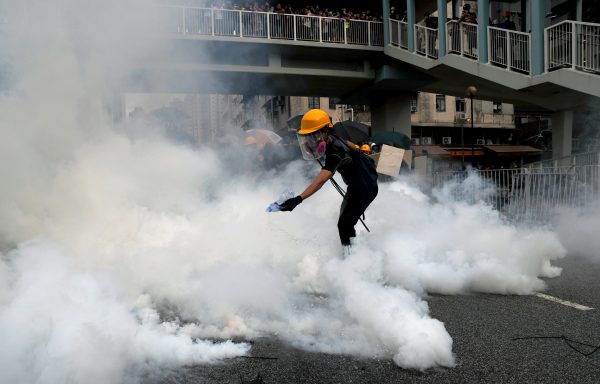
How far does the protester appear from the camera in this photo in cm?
386

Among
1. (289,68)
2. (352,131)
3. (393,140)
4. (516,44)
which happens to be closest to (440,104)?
(289,68)

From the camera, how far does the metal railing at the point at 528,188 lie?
7.43m

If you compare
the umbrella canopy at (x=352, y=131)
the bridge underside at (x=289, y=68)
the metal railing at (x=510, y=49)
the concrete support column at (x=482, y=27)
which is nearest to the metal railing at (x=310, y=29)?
the bridge underside at (x=289, y=68)

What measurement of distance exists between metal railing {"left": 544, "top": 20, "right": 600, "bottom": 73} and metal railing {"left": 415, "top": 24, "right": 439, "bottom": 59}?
12.2 feet

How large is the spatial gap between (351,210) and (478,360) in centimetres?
161

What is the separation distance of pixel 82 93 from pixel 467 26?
11.4 metres

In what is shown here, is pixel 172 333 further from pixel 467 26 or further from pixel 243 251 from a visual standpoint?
pixel 467 26

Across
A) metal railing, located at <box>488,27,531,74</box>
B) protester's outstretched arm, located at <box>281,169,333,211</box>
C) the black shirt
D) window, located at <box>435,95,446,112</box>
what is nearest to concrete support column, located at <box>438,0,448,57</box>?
metal railing, located at <box>488,27,531,74</box>

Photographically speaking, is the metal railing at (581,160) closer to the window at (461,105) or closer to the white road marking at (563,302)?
the white road marking at (563,302)

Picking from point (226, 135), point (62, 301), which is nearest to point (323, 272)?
point (62, 301)

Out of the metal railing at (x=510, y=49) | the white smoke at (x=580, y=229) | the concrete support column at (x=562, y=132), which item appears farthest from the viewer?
the concrete support column at (x=562, y=132)

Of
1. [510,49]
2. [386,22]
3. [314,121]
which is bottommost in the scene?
[314,121]

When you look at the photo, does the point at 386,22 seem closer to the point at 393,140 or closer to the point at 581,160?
the point at 393,140

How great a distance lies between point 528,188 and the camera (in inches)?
318
